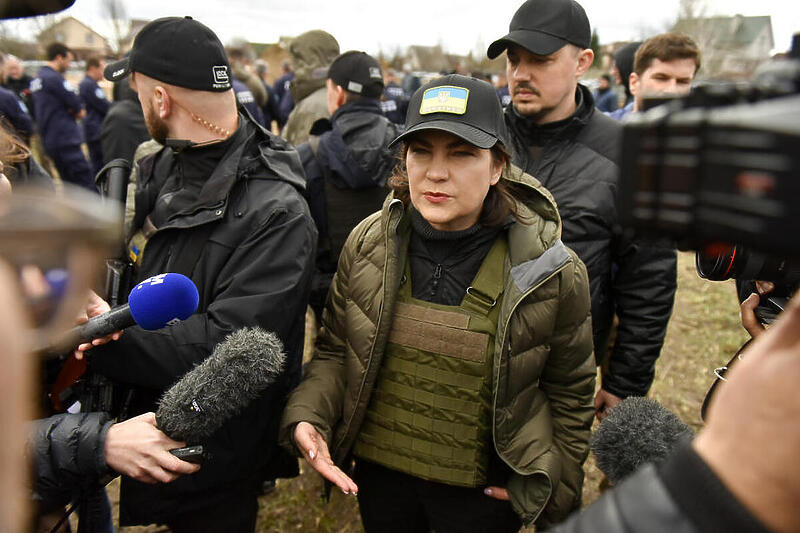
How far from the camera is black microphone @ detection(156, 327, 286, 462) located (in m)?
1.53

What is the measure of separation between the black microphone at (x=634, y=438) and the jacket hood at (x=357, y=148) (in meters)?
2.58

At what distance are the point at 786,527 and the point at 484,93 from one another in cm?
174

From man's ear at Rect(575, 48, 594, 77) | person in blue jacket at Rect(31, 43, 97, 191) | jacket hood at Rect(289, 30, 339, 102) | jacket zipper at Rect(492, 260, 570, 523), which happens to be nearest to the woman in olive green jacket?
jacket zipper at Rect(492, 260, 570, 523)

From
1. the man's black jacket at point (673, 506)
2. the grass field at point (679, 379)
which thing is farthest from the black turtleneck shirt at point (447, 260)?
the grass field at point (679, 379)

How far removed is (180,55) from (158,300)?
3.91 ft

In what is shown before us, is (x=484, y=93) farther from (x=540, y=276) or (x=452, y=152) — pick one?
(x=540, y=276)

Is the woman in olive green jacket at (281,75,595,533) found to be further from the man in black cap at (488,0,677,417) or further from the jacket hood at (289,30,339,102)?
the jacket hood at (289,30,339,102)

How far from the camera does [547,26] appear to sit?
273 centimetres

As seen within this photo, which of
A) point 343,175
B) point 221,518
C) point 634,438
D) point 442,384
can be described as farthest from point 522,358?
point 343,175

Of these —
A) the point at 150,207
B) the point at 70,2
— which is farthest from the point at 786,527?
the point at 150,207

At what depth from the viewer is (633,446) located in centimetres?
124

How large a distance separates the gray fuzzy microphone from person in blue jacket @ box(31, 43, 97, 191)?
7.26m

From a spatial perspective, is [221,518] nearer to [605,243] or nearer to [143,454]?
[143,454]

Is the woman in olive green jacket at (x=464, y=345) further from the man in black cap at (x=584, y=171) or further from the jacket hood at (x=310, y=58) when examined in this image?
the jacket hood at (x=310, y=58)
